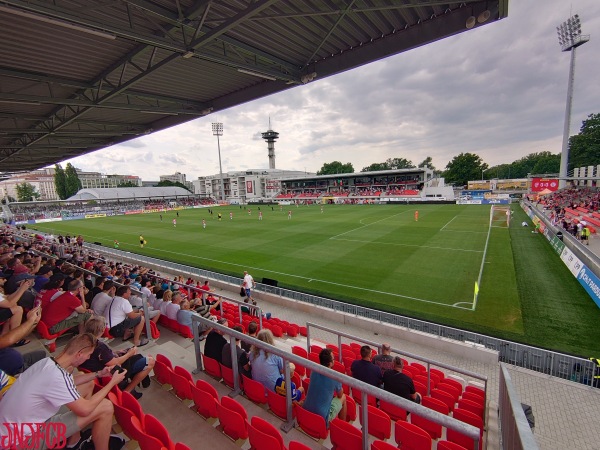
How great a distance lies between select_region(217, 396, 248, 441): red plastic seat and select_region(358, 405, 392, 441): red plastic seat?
1450 mm

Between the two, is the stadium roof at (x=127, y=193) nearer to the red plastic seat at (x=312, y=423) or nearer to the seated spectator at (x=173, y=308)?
the seated spectator at (x=173, y=308)

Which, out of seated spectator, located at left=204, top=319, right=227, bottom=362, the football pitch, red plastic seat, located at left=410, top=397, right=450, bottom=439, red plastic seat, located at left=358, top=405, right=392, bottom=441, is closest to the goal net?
the football pitch

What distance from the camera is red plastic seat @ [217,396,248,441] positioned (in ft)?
10.3

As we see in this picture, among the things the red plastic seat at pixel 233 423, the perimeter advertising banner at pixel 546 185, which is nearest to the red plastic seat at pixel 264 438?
the red plastic seat at pixel 233 423

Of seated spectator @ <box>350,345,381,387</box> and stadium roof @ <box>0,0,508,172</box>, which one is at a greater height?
stadium roof @ <box>0,0,508,172</box>

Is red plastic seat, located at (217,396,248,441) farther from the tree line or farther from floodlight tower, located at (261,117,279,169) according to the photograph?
floodlight tower, located at (261,117,279,169)

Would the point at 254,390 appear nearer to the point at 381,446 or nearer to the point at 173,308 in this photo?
the point at 381,446

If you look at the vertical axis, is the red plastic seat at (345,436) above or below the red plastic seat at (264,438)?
below

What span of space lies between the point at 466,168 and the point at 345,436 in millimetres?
97662

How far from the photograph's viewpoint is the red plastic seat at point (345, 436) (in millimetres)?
2963

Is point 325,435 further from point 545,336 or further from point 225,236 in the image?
point 225,236

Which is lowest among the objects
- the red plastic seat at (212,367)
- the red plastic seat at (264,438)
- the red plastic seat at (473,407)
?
the red plastic seat at (473,407)

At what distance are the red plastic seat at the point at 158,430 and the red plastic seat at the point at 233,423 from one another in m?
0.59

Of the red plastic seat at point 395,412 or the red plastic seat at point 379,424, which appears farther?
the red plastic seat at point 395,412
